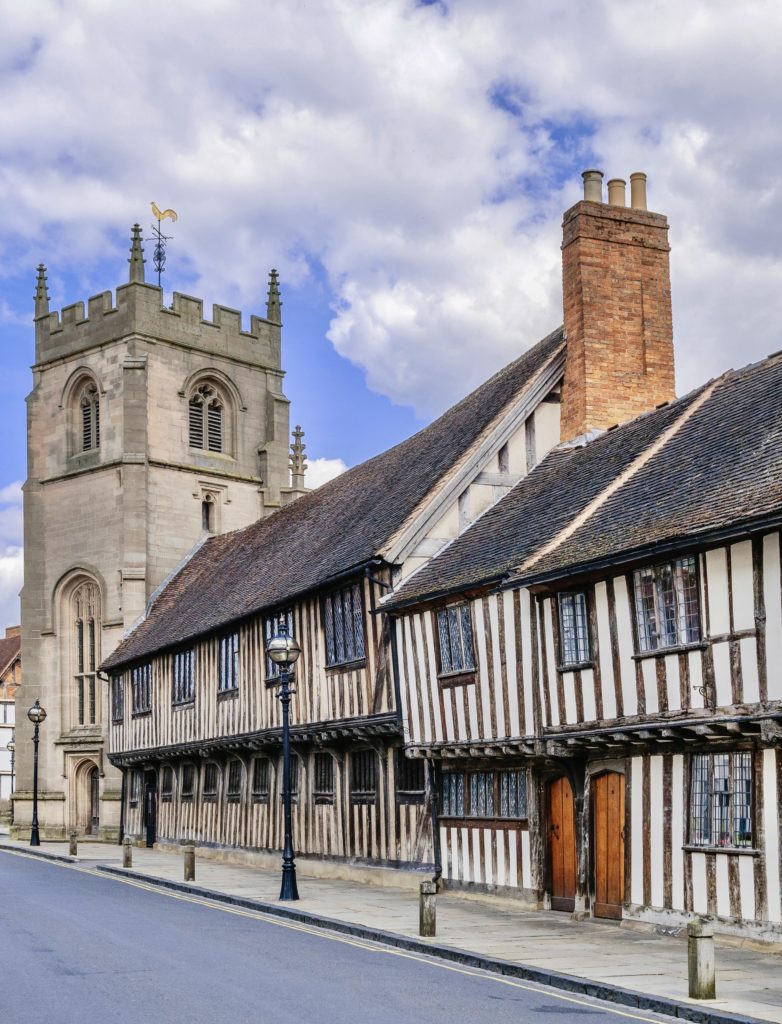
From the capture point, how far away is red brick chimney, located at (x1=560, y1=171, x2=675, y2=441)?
72.8 feet

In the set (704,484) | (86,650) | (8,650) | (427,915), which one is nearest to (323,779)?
(427,915)

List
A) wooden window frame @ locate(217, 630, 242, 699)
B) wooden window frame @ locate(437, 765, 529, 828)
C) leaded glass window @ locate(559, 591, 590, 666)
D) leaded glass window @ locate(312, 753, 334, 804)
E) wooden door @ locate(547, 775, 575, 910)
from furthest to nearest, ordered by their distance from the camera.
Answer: wooden window frame @ locate(217, 630, 242, 699)
leaded glass window @ locate(312, 753, 334, 804)
wooden window frame @ locate(437, 765, 529, 828)
wooden door @ locate(547, 775, 575, 910)
leaded glass window @ locate(559, 591, 590, 666)

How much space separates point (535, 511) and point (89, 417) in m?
25.7

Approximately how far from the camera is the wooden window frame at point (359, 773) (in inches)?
869

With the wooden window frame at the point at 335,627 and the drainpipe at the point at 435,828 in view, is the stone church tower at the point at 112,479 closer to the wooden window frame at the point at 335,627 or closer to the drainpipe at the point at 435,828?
the wooden window frame at the point at 335,627

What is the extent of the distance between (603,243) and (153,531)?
2107 centimetres

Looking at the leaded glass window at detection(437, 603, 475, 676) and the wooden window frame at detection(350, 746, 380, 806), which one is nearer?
the leaded glass window at detection(437, 603, 475, 676)

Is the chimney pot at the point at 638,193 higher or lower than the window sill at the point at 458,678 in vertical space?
higher

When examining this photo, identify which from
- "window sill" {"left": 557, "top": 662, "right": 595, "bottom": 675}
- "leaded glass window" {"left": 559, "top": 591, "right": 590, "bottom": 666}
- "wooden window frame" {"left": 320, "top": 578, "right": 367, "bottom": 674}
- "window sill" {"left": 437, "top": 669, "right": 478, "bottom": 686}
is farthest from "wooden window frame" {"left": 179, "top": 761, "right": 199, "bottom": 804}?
"leaded glass window" {"left": 559, "top": 591, "right": 590, "bottom": 666}

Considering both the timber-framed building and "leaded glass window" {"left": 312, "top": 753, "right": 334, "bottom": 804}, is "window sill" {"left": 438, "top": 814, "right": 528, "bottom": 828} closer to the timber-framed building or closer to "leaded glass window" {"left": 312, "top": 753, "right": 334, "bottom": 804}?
the timber-framed building

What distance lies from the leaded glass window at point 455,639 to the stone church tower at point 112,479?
2079 cm

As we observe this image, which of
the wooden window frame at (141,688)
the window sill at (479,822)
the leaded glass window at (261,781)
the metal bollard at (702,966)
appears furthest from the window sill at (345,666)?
the metal bollard at (702,966)

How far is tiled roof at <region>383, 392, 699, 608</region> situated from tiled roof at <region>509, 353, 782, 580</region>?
2.44ft

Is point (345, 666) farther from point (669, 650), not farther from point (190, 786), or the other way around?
point (190, 786)
